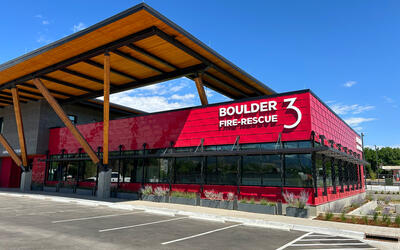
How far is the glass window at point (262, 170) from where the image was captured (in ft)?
63.5

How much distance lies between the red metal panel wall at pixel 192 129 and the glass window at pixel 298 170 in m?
1.25

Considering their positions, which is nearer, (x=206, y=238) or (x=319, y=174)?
(x=206, y=238)

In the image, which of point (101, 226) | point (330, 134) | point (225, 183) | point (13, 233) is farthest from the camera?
point (330, 134)

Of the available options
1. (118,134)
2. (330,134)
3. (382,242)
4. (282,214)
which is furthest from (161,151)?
(382,242)

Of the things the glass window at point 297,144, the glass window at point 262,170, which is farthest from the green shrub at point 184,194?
the glass window at point 297,144

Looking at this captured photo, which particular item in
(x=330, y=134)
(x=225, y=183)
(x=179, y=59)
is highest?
(x=179, y=59)

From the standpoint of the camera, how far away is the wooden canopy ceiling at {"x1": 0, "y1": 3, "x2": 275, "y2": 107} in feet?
68.9

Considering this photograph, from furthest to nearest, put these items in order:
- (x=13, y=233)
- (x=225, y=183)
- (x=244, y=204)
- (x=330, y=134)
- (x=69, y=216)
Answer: (x=330, y=134)
(x=225, y=183)
(x=244, y=204)
(x=69, y=216)
(x=13, y=233)

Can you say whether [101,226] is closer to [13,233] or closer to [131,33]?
[13,233]

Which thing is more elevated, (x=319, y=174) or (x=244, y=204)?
(x=319, y=174)

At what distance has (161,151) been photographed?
25.5 meters

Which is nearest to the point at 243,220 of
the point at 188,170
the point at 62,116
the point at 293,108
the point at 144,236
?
the point at 144,236

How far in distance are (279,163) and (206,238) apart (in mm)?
10263

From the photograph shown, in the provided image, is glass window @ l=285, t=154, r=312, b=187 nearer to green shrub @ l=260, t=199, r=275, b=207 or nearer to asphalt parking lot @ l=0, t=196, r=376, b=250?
green shrub @ l=260, t=199, r=275, b=207
